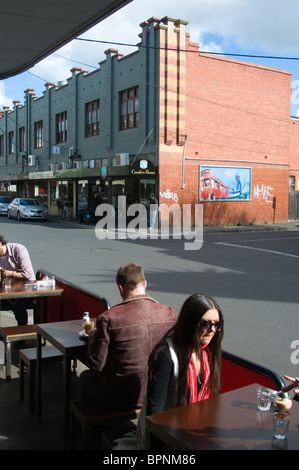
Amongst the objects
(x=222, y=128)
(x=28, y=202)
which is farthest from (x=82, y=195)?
(x=222, y=128)

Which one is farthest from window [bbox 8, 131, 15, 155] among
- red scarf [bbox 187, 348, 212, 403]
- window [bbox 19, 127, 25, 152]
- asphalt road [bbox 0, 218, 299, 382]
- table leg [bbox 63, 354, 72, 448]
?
red scarf [bbox 187, 348, 212, 403]

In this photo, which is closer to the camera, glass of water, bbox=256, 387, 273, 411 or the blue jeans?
glass of water, bbox=256, 387, 273, 411

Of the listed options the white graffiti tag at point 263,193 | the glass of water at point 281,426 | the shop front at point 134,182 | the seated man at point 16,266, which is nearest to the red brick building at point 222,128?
the white graffiti tag at point 263,193

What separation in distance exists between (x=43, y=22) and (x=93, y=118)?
2983 cm

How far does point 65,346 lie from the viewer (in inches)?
154

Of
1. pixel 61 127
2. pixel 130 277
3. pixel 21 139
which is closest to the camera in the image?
pixel 130 277

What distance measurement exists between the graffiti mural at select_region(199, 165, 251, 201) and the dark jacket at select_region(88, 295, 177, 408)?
2506cm

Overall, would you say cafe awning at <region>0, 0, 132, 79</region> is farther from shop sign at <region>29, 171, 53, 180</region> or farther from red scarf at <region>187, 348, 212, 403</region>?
shop sign at <region>29, 171, 53, 180</region>

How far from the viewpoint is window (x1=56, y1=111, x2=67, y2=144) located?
37.5 m

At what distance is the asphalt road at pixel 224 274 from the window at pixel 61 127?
17.4 m

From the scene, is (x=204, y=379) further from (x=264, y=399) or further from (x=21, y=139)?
(x=21, y=139)

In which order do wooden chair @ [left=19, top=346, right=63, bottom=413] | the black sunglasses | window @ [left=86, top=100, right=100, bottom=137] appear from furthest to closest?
1. window @ [left=86, top=100, right=100, bottom=137]
2. wooden chair @ [left=19, top=346, right=63, bottom=413]
3. the black sunglasses

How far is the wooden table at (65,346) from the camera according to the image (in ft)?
12.8

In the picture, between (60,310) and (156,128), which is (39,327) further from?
(156,128)
